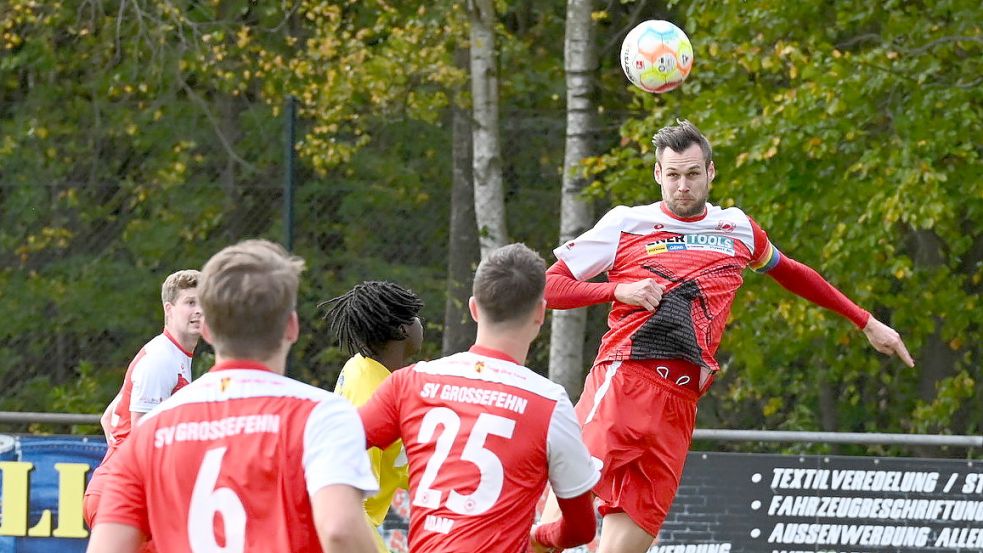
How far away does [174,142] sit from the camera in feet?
38.0

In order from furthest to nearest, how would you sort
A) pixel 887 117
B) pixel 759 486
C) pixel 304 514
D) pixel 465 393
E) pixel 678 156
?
pixel 887 117 < pixel 759 486 < pixel 678 156 < pixel 465 393 < pixel 304 514

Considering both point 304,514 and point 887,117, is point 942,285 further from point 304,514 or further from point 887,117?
point 304,514

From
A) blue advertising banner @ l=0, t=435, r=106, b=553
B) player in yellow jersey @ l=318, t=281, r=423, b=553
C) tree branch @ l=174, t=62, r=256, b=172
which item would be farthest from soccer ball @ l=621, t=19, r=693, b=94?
tree branch @ l=174, t=62, r=256, b=172

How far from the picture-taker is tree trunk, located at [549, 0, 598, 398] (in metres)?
10.5

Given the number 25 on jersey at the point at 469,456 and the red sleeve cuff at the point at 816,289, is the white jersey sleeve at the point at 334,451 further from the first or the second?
the red sleeve cuff at the point at 816,289

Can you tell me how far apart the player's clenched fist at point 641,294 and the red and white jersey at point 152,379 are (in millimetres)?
1997

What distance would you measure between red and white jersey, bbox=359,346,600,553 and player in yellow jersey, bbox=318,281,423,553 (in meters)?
0.83

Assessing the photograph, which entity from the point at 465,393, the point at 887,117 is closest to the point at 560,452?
the point at 465,393

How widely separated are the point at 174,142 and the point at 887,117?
574 cm

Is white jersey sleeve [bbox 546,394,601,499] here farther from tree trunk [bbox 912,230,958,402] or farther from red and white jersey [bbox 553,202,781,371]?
tree trunk [bbox 912,230,958,402]

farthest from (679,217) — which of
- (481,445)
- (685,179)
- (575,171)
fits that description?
(575,171)

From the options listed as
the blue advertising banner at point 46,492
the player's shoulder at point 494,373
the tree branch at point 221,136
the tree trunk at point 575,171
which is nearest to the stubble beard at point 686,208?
the player's shoulder at point 494,373

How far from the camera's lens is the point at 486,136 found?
11.0 metres

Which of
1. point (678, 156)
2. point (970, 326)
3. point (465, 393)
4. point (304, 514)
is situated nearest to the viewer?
point (304, 514)
